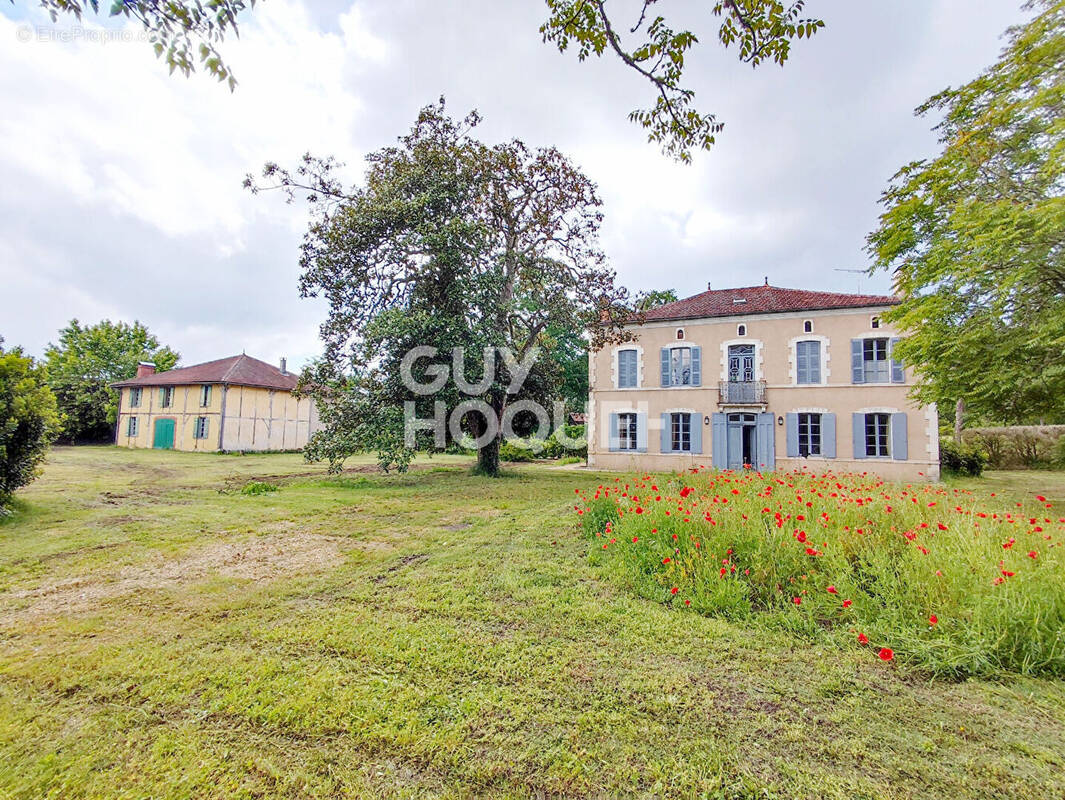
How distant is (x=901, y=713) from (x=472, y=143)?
502 inches

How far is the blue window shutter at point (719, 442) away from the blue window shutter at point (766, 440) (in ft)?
3.26

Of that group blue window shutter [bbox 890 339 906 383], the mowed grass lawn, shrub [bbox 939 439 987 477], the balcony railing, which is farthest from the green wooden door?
shrub [bbox 939 439 987 477]

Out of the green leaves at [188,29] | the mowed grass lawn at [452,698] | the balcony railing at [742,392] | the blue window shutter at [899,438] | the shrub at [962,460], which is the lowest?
the mowed grass lawn at [452,698]

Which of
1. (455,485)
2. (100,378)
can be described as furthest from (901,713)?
(100,378)

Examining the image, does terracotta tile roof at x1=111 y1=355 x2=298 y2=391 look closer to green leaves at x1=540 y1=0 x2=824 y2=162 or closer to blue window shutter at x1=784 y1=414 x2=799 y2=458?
blue window shutter at x1=784 y1=414 x2=799 y2=458

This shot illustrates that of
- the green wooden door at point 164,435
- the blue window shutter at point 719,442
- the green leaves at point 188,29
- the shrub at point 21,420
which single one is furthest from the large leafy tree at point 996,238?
the green wooden door at point 164,435

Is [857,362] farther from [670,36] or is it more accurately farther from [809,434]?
[670,36]

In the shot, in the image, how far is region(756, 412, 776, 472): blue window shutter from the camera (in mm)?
13984

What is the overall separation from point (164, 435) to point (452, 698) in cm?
2678

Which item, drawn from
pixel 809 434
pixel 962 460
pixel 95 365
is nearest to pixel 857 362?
pixel 809 434

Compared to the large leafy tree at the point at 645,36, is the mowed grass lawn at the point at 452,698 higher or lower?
lower

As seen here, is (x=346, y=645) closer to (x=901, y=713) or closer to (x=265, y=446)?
(x=901, y=713)

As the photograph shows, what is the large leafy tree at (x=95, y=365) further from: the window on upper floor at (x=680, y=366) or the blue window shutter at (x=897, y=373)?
the blue window shutter at (x=897, y=373)

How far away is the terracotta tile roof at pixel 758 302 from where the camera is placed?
44.3 feet
